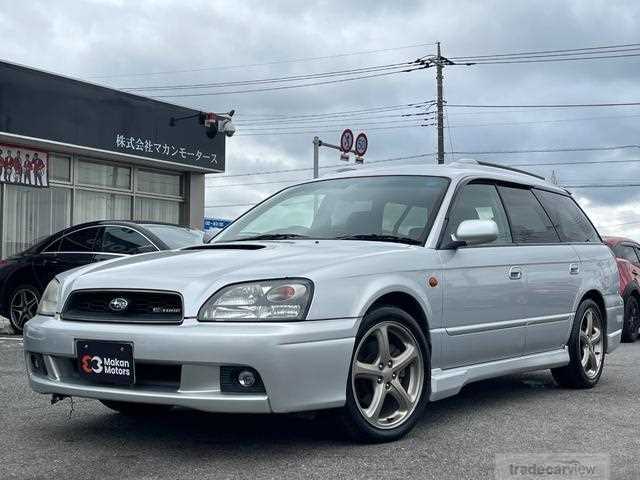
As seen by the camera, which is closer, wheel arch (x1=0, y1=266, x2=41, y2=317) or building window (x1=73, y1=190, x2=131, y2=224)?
wheel arch (x1=0, y1=266, x2=41, y2=317)

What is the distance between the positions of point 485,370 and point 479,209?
109 cm

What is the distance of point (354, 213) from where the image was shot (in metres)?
5.45

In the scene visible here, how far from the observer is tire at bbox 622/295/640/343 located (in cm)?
1129

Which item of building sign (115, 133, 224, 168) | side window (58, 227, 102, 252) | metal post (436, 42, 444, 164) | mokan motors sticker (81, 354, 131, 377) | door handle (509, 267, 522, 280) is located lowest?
mokan motors sticker (81, 354, 131, 377)

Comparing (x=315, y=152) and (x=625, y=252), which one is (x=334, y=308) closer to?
(x=625, y=252)

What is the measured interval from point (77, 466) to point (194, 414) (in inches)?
52.8

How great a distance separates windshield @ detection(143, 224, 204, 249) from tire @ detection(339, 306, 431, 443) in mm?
5407

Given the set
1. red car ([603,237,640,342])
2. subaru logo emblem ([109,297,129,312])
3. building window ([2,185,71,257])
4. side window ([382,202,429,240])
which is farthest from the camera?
building window ([2,185,71,257])

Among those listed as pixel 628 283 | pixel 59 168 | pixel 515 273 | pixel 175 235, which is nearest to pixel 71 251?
pixel 175 235

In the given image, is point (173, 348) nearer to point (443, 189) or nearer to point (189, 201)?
point (443, 189)

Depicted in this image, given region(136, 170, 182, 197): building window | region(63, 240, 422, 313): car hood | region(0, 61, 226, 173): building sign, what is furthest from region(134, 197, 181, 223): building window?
region(63, 240, 422, 313): car hood

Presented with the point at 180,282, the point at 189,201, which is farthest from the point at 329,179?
the point at 189,201
